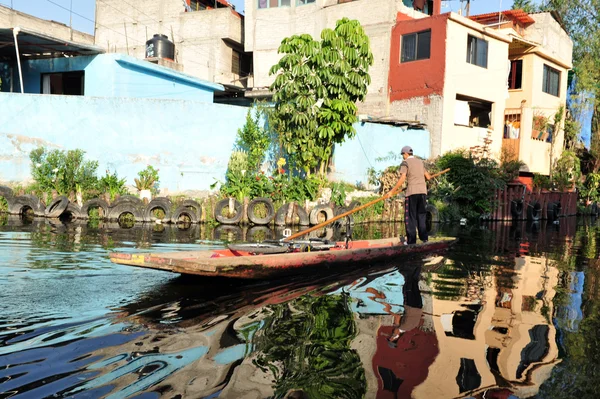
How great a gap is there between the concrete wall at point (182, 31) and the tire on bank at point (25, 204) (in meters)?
12.9

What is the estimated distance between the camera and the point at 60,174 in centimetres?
1523

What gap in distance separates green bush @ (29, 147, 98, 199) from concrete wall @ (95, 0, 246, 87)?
1187 cm

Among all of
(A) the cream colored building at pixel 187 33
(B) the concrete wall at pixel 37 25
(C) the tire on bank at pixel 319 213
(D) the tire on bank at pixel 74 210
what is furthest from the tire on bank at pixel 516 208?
(B) the concrete wall at pixel 37 25

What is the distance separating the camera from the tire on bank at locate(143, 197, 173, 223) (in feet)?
48.5

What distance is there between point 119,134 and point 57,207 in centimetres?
281

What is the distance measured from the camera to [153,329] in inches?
186

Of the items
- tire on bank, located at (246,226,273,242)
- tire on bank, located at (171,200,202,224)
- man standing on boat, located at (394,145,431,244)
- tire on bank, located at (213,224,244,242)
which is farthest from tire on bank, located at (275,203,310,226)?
man standing on boat, located at (394,145,431,244)

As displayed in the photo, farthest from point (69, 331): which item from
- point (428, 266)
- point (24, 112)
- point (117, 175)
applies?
point (24, 112)

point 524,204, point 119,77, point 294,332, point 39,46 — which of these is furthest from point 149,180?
point 524,204

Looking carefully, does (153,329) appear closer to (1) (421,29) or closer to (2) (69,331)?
(2) (69,331)

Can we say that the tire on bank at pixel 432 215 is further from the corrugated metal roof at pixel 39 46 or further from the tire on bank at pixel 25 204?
the corrugated metal roof at pixel 39 46

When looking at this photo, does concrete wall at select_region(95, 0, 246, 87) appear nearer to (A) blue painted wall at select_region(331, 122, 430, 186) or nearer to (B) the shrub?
(A) blue painted wall at select_region(331, 122, 430, 186)

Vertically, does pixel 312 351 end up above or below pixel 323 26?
below

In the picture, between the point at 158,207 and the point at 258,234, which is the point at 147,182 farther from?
the point at 258,234
